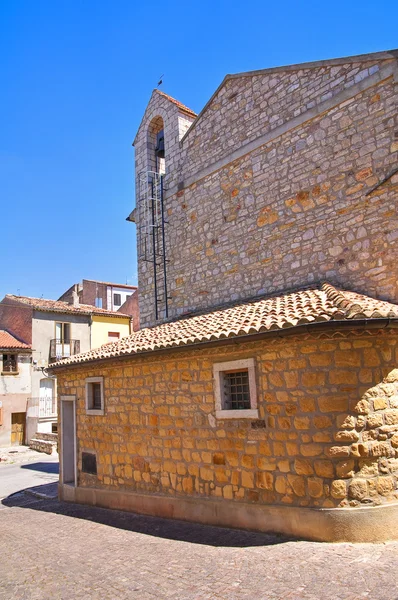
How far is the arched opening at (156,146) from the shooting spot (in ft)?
46.0

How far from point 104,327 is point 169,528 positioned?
23099 millimetres

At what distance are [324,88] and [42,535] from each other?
975 centimetres

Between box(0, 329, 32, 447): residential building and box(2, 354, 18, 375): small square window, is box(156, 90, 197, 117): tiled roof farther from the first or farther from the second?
box(2, 354, 18, 375): small square window

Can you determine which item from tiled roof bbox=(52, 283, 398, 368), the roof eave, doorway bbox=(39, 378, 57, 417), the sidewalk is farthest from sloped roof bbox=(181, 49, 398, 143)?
doorway bbox=(39, 378, 57, 417)

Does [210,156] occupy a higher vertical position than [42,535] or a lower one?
higher

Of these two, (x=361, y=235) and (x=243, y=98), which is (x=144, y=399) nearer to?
(x=361, y=235)

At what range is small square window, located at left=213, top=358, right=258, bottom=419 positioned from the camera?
21.4 ft

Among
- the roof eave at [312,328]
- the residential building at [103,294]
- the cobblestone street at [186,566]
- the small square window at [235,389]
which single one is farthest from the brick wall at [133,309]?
the roof eave at [312,328]

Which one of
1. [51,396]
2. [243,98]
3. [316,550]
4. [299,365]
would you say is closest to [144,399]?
[299,365]

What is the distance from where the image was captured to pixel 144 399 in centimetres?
833

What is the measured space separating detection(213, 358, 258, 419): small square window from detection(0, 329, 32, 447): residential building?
20.5 metres

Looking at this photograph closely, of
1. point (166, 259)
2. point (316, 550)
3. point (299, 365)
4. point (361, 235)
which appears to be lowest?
point (316, 550)

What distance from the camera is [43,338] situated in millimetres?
26297

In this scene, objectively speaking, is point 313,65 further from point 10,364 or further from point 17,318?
point 17,318
